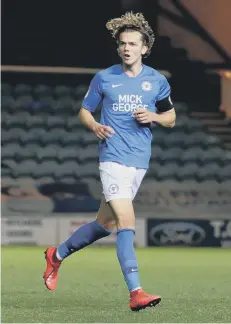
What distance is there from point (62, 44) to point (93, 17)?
2.55ft

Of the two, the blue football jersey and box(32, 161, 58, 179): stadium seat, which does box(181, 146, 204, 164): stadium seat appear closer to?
box(32, 161, 58, 179): stadium seat

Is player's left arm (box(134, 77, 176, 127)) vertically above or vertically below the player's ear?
below

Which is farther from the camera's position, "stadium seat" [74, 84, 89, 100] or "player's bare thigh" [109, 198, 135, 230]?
"stadium seat" [74, 84, 89, 100]

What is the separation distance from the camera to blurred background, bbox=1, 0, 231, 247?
16.5 metres

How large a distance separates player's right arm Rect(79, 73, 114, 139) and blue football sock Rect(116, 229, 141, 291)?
688mm

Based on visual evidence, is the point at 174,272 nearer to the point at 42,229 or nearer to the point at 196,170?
the point at 42,229

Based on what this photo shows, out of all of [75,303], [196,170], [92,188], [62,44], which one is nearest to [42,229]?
[92,188]

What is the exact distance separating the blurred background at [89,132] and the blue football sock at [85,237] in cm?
739

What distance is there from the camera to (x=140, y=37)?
7.90m

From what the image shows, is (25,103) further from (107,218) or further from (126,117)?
(126,117)

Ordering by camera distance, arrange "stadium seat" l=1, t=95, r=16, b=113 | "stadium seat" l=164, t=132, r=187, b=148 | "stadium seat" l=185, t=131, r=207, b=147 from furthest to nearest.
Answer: "stadium seat" l=1, t=95, r=16, b=113, "stadium seat" l=185, t=131, r=207, b=147, "stadium seat" l=164, t=132, r=187, b=148

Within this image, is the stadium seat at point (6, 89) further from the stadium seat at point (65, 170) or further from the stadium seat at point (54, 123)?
the stadium seat at point (65, 170)

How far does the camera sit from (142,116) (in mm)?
7836

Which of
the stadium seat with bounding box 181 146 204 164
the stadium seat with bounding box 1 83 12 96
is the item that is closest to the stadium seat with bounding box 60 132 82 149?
the stadium seat with bounding box 1 83 12 96
